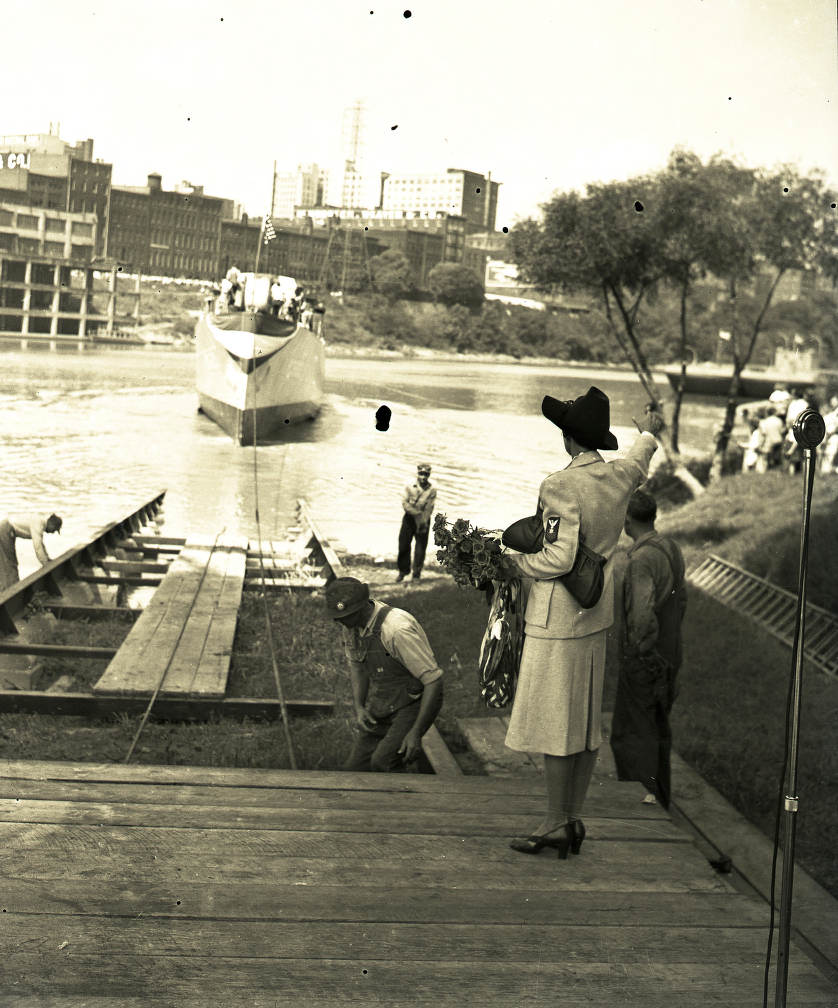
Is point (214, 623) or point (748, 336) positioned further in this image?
point (748, 336)

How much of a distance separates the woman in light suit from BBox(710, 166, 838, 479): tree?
13.5ft

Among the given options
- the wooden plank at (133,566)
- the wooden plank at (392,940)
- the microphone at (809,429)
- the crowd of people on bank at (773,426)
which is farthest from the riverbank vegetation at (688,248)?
the wooden plank at (392,940)

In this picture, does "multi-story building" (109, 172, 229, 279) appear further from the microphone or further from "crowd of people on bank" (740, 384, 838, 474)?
the microphone

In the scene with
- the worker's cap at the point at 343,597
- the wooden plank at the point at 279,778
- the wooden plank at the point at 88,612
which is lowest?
the wooden plank at the point at 279,778

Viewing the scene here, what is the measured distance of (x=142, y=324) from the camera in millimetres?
6312

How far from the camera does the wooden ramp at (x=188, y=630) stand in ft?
18.6

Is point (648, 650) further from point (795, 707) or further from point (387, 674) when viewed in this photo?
point (795, 707)

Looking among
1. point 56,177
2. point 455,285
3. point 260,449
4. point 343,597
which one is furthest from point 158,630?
point 455,285

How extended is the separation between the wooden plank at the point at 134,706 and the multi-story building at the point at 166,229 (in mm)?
2222

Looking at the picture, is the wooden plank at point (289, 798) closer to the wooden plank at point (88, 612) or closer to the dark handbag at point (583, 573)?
the dark handbag at point (583, 573)

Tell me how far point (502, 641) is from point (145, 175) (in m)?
3.57

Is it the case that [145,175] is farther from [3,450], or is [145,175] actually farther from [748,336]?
[748,336]

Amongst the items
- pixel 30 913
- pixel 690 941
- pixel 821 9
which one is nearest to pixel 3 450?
pixel 30 913

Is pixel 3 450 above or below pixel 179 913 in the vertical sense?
above
